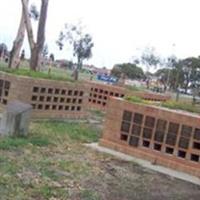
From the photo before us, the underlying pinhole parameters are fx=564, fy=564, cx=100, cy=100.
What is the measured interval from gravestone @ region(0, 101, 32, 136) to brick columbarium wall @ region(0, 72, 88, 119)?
242cm

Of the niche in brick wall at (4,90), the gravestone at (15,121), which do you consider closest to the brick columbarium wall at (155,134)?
the gravestone at (15,121)

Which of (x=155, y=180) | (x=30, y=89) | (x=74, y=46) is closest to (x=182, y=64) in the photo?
(x=74, y=46)

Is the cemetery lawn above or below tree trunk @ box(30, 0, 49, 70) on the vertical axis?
below

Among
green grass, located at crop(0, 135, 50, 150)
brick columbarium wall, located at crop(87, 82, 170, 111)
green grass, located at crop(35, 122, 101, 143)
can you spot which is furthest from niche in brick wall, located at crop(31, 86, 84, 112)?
brick columbarium wall, located at crop(87, 82, 170, 111)

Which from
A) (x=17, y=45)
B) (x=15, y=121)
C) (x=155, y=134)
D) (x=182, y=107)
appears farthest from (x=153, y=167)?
(x=17, y=45)

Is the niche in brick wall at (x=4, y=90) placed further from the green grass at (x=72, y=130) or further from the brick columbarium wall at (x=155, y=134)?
the brick columbarium wall at (x=155, y=134)

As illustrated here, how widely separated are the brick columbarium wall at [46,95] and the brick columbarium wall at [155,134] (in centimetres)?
251

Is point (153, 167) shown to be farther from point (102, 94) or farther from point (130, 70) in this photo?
point (130, 70)

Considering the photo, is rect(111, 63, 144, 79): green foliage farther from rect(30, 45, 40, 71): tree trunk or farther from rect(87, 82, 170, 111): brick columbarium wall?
rect(30, 45, 40, 71): tree trunk

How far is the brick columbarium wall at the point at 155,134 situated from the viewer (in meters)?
9.05

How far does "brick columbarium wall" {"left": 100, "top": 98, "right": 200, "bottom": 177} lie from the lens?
29.7 feet

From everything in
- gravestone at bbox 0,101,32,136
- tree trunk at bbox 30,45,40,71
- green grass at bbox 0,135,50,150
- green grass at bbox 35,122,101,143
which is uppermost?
tree trunk at bbox 30,45,40,71

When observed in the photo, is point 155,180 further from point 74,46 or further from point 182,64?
point 182,64

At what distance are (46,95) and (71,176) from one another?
527 cm
